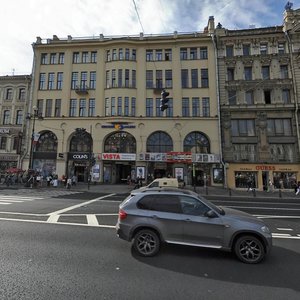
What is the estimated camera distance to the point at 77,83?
34.7 metres

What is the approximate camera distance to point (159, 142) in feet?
106

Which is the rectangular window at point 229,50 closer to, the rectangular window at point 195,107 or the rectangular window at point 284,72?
the rectangular window at point 284,72

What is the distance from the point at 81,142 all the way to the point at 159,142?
1146cm

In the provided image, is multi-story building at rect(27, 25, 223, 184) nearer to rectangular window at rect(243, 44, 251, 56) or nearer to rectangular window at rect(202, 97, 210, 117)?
rectangular window at rect(202, 97, 210, 117)

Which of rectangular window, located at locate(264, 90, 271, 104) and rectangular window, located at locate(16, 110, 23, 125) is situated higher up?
rectangular window, located at locate(264, 90, 271, 104)

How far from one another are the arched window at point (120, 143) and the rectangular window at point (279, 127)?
1864cm

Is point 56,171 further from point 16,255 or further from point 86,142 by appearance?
point 16,255

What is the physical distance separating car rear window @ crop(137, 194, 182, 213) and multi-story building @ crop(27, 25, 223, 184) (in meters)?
24.6

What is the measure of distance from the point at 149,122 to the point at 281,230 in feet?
83.0

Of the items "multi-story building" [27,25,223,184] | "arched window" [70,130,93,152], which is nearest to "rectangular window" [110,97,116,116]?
"multi-story building" [27,25,223,184]

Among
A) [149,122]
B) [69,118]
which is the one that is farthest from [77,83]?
[149,122]

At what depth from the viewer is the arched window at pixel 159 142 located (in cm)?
3209

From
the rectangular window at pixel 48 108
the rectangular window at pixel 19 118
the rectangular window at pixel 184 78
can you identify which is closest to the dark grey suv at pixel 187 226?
the rectangular window at pixel 184 78

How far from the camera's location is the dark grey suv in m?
5.42
